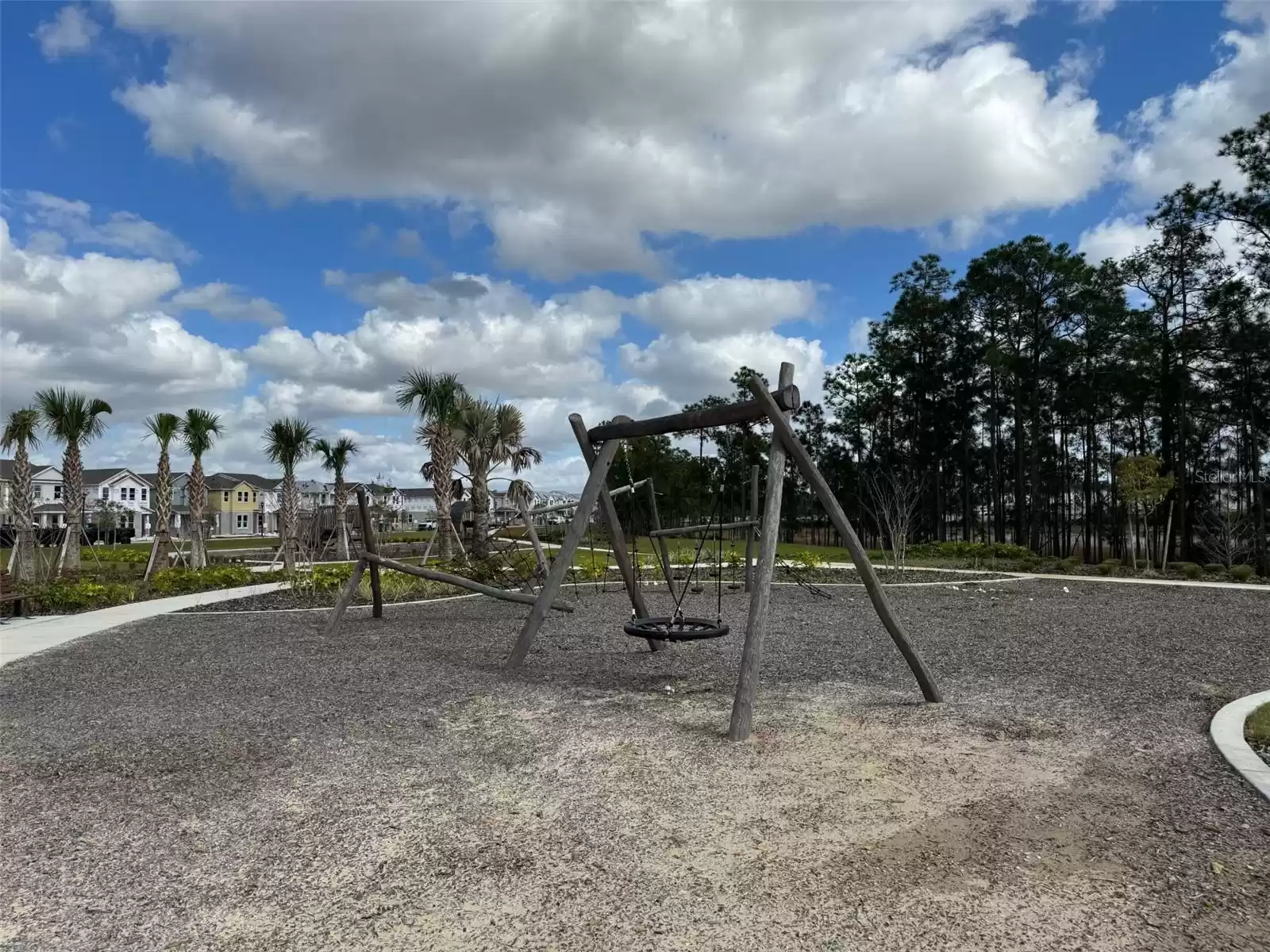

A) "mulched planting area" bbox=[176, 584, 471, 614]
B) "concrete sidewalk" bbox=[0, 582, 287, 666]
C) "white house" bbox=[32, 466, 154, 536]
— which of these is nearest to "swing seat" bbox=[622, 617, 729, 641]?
"concrete sidewalk" bbox=[0, 582, 287, 666]

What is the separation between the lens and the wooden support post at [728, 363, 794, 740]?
480cm

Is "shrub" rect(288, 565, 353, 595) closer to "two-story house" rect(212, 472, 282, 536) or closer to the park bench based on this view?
the park bench

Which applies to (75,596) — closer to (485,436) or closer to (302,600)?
(302,600)

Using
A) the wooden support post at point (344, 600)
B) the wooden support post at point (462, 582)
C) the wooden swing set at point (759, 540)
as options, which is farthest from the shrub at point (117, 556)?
the wooden swing set at point (759, 540)

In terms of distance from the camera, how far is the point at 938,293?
117 feet

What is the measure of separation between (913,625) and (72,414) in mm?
16933

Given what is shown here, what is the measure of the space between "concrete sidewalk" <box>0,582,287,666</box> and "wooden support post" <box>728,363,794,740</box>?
6938mm

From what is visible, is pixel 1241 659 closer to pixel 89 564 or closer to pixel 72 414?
pixel 72 414

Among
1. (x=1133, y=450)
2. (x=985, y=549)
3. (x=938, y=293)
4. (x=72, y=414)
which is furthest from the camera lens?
(x=938, y=293)

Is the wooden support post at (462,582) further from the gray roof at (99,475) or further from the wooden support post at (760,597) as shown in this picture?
the gray roof at (99,475)

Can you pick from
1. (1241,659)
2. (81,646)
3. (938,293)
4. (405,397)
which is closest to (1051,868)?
(1241,659)

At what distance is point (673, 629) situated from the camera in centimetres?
638

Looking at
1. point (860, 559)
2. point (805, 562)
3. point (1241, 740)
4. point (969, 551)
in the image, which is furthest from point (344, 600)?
point (969, 551)

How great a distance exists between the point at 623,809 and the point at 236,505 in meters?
71.3
